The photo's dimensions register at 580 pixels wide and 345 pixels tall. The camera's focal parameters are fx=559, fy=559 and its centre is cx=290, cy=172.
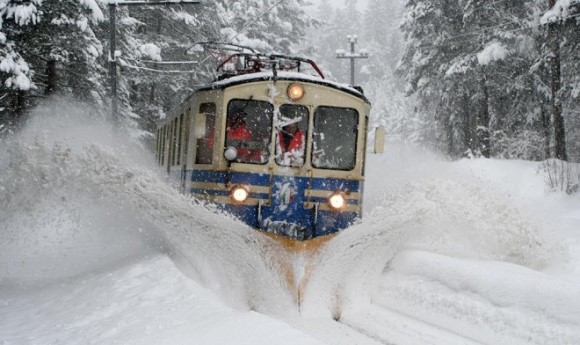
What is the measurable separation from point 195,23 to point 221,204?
48.2ft

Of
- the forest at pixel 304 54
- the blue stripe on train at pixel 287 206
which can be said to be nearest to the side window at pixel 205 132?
the blue stripe on train at pixel 287 206

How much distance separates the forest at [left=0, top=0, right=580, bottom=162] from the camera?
41.6ft

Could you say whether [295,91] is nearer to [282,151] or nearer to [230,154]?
[282,151]

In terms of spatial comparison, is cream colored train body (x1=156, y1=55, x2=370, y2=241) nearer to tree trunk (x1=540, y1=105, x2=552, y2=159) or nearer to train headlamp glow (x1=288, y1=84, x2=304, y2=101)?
train headlamp glow (x1=288, y1=84, x2=304, y2=101)

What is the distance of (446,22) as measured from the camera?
74.9ft

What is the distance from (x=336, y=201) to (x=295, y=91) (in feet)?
5.41

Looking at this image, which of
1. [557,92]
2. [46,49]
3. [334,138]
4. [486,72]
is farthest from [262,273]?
[486,72]

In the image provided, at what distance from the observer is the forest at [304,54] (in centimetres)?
1268

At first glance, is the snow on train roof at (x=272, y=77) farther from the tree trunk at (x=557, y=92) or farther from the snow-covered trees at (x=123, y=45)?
the tree trunk at (x=557, y=92)

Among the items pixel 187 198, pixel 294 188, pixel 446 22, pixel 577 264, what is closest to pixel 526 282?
pixel 577 264

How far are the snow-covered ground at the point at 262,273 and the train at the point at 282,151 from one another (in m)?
0.39

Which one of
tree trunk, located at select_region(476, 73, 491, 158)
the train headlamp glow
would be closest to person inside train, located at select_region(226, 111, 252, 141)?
the train headlamp glow

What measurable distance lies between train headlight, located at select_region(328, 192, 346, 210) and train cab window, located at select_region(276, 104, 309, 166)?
0.64 m

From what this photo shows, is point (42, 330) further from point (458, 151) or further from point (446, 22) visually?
point (458, 151)
